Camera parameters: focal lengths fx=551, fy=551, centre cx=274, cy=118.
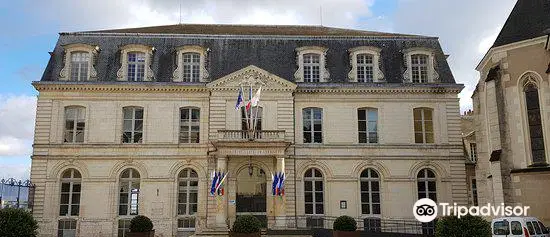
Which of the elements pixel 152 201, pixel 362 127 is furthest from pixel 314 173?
pixel 152 201

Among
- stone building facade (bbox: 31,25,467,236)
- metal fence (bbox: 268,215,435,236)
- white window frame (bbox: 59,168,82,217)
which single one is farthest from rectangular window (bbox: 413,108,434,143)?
white window frame (bbox: 59,168,82,217)

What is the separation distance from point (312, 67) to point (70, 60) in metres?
12.2

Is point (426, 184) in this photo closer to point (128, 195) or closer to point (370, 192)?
point (370, 192)

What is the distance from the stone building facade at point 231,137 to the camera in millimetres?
26000

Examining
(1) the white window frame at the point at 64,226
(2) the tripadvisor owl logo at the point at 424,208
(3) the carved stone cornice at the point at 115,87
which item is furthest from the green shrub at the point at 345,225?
(1) the white window frame at the point at 64,226

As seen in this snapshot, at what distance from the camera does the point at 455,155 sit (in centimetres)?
2723

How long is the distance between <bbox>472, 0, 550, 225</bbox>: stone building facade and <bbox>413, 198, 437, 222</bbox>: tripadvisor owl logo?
14.0 ft

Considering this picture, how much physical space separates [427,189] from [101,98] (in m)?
16.6

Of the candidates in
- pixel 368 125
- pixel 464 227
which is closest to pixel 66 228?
pixel 368 125

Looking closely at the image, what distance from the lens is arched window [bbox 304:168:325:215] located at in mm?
26578

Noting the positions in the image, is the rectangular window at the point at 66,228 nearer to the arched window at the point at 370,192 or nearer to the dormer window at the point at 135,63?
the dormer window at the point at 135,63

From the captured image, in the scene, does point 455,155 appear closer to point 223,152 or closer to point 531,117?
point 531,117

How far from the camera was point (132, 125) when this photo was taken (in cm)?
2709

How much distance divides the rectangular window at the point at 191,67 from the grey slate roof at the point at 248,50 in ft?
1.85
